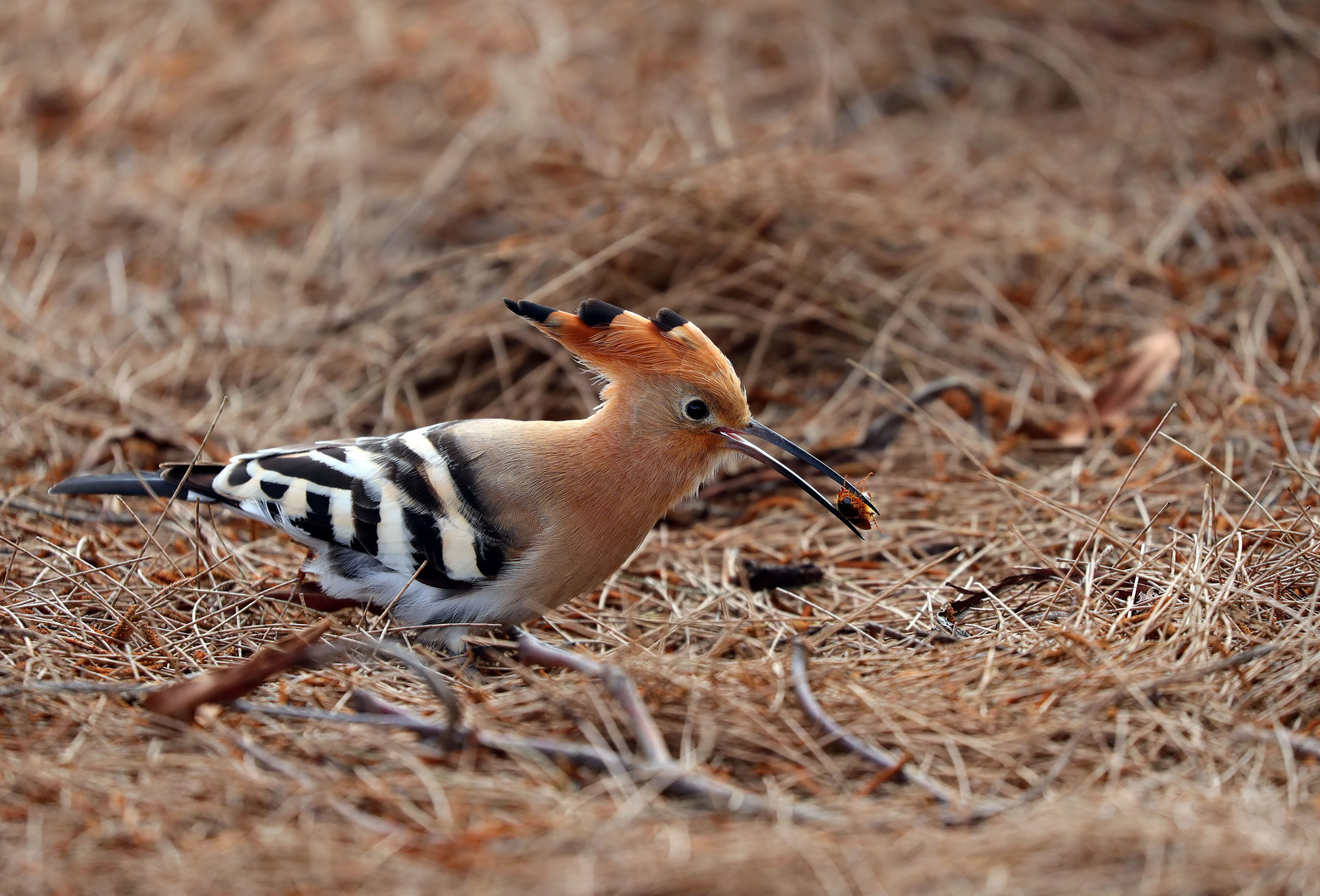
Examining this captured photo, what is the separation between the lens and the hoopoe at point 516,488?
2.30 metres

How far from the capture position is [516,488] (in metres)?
2.33

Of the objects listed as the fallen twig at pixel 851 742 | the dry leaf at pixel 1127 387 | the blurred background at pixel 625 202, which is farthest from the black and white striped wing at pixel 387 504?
the dry leaf at pixel 1127 387

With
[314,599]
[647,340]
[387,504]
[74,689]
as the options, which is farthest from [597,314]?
[74,689]

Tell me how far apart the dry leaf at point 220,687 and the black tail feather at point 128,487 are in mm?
675

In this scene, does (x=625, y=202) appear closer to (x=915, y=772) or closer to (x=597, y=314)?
(x=597, y=314)

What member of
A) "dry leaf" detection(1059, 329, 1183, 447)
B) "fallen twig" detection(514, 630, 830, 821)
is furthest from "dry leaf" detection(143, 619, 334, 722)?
"dry leaf" detection(1059, 329, 1183, 447)

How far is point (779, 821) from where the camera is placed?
1557 millimetres

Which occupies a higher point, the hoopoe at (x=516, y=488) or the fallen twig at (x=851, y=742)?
the hoopoe at (x=516, y=488)

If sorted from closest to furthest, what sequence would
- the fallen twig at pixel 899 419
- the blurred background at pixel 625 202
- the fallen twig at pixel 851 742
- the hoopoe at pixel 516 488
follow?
the fallen twig at pixel 851 742, the hoopoe at pixel 516 488, the fallen twig at pixel 899 419, the blurred background at pixel 625 202

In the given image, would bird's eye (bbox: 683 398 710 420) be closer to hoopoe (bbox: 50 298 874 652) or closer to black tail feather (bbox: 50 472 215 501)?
hoopoe (bbox: 50 298 874 652)

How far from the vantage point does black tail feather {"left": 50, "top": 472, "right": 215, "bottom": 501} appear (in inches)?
96.4

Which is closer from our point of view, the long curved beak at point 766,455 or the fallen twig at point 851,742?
the fallen twig at point 851,742

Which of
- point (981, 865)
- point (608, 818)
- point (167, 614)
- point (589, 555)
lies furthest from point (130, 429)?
point (981, 865)

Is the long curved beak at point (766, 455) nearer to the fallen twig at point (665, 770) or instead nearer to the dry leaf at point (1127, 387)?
the fallen twig at point (665, 770)
